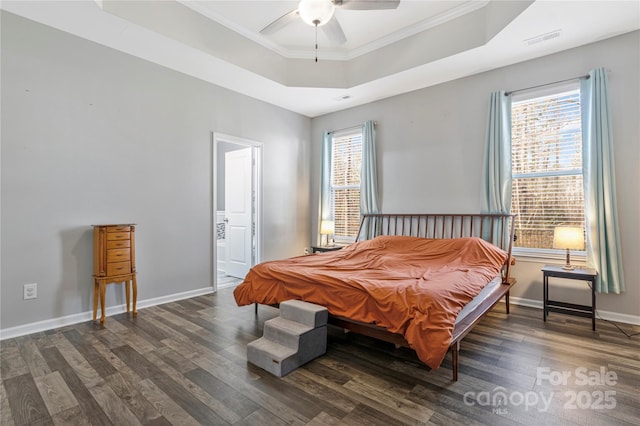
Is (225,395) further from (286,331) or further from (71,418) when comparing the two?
(71,418)

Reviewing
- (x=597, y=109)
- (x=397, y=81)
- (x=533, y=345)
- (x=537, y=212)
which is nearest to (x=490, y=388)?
(x=533, y=345)

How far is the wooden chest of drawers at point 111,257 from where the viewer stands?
10.3 feet

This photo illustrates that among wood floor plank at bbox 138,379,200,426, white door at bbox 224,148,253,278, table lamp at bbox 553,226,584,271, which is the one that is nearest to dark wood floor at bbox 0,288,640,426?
wood floor plank at bbox 138,379,200,426

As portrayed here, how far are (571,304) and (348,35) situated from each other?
4.06 meters

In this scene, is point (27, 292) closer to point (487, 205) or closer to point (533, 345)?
point (533, 345)

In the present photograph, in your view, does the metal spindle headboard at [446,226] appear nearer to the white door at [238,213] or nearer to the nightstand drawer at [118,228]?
the white door at [238,213]

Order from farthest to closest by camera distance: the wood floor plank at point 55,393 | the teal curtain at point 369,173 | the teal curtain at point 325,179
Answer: the teal curtain at point 325,179 → the teal curtain at point 369,173 → the wood floor plank at point 55,393

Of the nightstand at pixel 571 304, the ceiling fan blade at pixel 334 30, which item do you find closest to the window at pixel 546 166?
the nightstand at pixel 571 304

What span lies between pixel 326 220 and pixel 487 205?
259 centimetres

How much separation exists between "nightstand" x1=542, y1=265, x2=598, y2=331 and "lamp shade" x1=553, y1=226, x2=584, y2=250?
0.82ft

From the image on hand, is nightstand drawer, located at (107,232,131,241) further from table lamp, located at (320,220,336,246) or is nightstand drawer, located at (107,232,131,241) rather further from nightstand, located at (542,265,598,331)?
nightstand, located at (542,265,598,331)

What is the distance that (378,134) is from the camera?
5.04 metres

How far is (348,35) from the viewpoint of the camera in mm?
4023

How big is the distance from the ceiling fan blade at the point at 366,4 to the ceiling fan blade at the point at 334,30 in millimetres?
130
